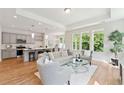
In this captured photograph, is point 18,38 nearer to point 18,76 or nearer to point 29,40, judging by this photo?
point 29,40

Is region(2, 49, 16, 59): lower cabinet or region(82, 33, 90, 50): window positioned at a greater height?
region(82, 33, 90, 50): window

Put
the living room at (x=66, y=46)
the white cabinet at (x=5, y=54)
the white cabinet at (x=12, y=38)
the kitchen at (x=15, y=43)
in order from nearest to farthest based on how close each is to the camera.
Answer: the living room at (x=66, y=46), the white cabinet at (x=5, y=54), the kitchen at (x=15, y=43), the white cabinet at (x=12, y=38)

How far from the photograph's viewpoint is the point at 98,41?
24.0 feet

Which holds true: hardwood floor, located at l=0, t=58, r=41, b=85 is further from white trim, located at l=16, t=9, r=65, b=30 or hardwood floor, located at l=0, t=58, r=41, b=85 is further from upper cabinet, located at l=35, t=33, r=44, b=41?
upper cabinet, located at l=35, t=33, r=44, b=41

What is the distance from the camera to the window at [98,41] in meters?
7.06

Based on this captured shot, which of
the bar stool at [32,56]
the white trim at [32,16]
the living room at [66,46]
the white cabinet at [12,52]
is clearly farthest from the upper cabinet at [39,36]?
the white trim at [32,16]

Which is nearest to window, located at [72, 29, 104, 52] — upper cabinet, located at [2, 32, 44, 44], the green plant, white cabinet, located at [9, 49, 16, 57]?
the green plant

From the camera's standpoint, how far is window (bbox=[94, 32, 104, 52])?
7060 millimetres

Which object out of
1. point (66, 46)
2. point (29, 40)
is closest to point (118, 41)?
point (66, 46)

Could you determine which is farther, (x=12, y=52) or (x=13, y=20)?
(x=12, y=52)

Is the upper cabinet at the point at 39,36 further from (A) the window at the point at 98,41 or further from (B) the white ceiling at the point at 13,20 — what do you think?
(A) the window at the point at 98,41

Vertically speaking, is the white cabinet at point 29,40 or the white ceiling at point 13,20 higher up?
the white ceiling at point 13,20
